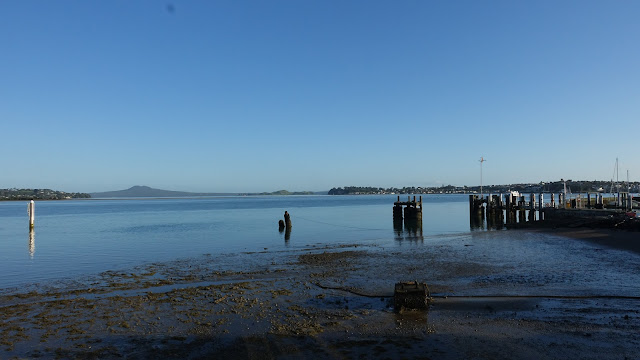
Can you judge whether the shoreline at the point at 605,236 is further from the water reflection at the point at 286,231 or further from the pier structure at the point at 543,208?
the water reflection at the point at 286,231

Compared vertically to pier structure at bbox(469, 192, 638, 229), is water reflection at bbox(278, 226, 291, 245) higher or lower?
lower

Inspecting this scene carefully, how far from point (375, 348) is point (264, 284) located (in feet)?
24.8

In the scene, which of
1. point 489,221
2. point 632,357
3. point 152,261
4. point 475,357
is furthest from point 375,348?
point 489,221

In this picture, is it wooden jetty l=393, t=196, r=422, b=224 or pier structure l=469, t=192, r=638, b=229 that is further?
wooden jetty l=393, t=196, r=422, b=224

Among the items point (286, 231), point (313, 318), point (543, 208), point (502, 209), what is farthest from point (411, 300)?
point (502, 209)

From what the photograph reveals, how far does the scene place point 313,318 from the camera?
10.4 meters

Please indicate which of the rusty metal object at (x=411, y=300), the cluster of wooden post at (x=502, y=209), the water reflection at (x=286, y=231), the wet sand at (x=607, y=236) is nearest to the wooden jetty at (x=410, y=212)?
the cluster of wooden post at (x=502, y=209)

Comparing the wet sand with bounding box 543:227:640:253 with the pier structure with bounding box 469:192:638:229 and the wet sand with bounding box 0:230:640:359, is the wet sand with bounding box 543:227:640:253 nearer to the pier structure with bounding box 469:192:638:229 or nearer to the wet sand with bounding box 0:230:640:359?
the pier structure with bounding box 469:192:638:229

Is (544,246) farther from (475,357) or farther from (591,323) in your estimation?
(475,357)

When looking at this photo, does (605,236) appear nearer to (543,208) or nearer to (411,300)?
(543,208)

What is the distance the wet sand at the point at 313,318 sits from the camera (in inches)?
319

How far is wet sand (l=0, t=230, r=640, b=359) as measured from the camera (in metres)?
8.11

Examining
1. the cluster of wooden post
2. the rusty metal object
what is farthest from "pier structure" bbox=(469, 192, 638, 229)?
the rusty metal object

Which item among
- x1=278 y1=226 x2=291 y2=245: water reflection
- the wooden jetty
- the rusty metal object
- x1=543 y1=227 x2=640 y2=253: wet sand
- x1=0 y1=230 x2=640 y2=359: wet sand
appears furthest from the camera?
the wooden jetty
